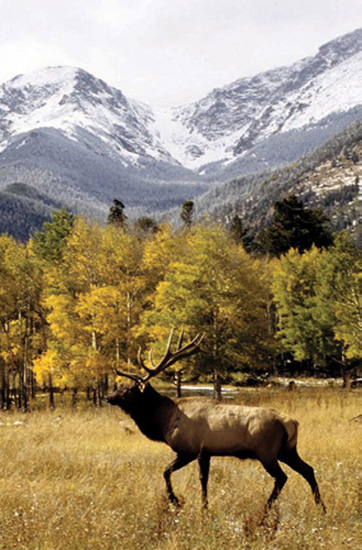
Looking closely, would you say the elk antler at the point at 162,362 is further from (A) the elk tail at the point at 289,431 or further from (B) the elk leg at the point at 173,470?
(A) the elk tail at the point at 289,431

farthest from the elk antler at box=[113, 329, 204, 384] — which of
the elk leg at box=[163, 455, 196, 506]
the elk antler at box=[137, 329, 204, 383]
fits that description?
the elk leg at box=[163, 455, 196, 506]

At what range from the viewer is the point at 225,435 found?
693 cm

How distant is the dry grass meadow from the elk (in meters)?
0.38

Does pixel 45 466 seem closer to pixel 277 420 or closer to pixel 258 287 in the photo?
pixel 277 420

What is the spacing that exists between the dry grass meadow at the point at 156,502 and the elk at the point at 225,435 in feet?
1.25

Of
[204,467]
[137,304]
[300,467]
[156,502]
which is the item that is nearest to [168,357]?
[204,467]

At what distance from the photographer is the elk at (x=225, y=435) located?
675cm

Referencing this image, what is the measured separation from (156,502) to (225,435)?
1254 mm

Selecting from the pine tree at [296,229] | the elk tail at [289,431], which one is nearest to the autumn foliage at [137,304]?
the elk tail at [289,431]

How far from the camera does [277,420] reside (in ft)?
22.4

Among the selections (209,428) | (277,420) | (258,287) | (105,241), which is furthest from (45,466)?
(105,241)

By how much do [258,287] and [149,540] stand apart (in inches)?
696

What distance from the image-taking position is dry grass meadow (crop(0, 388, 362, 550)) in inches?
230

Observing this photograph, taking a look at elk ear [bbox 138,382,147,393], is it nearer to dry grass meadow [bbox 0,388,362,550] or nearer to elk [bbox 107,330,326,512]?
elk [bbox 107,330,326,512]
